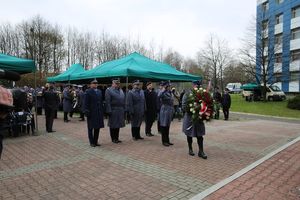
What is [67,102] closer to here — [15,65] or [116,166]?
[15,65]

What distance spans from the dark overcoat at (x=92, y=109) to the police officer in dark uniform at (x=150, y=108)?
2298 millimetres

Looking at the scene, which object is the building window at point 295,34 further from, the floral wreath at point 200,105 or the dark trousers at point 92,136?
the dark trousers at point 92,136

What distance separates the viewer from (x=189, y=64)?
7381 centimetres

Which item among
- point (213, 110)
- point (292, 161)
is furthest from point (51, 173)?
point (292, 161)

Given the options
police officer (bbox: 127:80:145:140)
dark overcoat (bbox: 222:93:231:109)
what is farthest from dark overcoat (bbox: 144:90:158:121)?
dark overcoat (bbox: 222:93:231:109)

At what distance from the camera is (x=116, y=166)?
5.85 m

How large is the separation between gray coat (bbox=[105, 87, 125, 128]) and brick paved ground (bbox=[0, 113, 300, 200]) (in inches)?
25.7

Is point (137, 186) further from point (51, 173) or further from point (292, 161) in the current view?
point (292, 161)

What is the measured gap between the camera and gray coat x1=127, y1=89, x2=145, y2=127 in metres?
8.74

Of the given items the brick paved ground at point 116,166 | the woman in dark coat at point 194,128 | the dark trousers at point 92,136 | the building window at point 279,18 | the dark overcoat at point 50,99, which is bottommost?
the brick paved ground at point 116,166

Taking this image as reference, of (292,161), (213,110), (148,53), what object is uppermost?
(148,53)

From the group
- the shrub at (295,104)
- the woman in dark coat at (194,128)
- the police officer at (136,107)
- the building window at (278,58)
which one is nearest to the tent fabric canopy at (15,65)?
the police officer at (136,107)

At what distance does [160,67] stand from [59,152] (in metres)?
9.18

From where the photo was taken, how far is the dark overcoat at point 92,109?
25.1 feet
